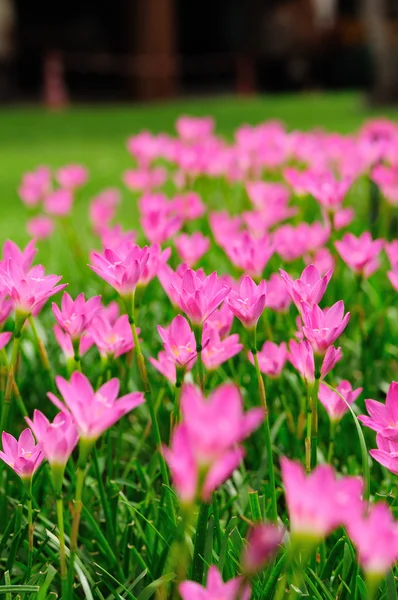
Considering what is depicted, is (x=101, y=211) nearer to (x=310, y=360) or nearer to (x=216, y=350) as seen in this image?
(x=216, y=350)

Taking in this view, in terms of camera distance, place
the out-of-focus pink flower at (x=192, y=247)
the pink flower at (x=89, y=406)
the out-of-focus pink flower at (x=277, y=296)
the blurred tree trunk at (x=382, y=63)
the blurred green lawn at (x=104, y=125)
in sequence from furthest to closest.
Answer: the blurred tree trunk at (x=382, y=63) < the blurred green lawn at (x=104, y=125) < the out-of-focus pink flower at (x=192, y=247) < the out-of-focus pink flower at (x=277, y=296) < the pink flower at (x=89, y=406)

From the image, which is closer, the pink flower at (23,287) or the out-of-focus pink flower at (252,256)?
the pink flower at (23,287)

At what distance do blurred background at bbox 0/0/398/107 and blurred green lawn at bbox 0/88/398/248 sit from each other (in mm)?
1281

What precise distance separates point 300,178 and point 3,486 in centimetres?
104

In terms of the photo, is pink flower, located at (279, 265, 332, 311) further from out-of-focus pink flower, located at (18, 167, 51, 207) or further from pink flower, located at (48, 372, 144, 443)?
out-of-focus pink flower, located at (18, 167, 51, 207)

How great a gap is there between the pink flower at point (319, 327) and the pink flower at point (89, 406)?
0.22m

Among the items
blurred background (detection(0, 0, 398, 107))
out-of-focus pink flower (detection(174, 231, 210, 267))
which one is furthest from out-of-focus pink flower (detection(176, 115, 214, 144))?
blurred background (detection(0, 0, 398, 107))

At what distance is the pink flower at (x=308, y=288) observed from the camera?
92 centimetres

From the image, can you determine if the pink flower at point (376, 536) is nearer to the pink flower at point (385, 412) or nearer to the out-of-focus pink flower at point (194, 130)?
the pink flower at point (385, 412)

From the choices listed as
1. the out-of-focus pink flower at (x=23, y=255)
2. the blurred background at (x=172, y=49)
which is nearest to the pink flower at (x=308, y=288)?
the out-of-focus pink flower at (x=23, y=255)

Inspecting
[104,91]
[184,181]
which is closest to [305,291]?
[184,181]

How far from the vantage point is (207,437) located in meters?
0.51

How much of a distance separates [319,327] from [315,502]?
37 cm

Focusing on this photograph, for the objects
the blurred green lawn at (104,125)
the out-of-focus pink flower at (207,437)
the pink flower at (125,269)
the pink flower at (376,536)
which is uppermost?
the out-of-focus pink flower at (207,437)
